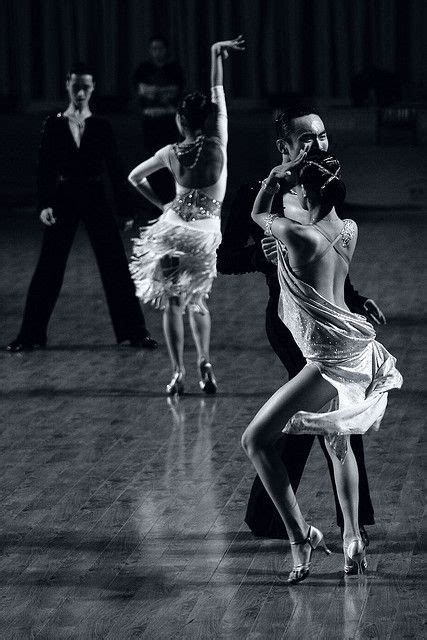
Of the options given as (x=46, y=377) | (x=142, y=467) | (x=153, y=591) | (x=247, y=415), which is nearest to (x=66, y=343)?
(x=46, y=377)

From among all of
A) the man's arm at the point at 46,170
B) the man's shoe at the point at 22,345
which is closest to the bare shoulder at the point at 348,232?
the man's arm at the point at 46,170

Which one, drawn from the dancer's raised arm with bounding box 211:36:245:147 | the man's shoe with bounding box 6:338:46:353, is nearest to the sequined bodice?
the dancer's raised arm with bounding box 211:36:245:147

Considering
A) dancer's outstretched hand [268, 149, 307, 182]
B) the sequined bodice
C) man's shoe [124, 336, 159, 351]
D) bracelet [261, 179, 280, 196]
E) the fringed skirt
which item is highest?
dancer's outstretched hand [268, 149, 307, 182]

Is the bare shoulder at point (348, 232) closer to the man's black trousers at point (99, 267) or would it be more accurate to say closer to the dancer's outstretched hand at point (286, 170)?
the dancer's outstretched hand at point (286, 170)

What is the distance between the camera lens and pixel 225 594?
398 cm

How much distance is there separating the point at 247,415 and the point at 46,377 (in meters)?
1.33

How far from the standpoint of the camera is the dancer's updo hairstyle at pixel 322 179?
3.85 m

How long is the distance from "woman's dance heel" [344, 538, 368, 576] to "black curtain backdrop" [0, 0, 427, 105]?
13570 mm

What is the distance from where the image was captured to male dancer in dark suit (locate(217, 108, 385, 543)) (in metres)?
4.12

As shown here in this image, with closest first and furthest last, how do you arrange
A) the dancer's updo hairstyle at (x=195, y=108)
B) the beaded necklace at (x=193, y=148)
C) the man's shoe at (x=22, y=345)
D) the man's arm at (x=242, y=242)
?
the man's arm at (x=242, y=242)
the dancer's updo hairstyle at (x=195, y=108)
the beaded necklace at (x=193, y=148)
the man's shoe at (x=22, y=345)

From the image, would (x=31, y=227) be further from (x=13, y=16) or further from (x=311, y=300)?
(x=311, y=300)

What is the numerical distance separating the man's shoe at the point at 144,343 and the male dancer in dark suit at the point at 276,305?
3.45m

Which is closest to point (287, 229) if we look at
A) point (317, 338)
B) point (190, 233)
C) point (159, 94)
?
point (317, 338)

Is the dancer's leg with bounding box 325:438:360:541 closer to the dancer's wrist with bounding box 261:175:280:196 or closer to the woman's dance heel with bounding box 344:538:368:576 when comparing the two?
the woman's dance heel with bounding box 344:538:368:576
